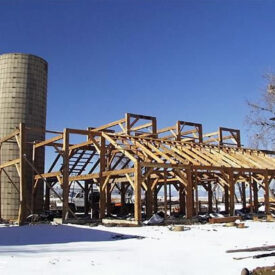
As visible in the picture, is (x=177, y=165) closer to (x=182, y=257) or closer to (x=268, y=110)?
(x=268, y=110)

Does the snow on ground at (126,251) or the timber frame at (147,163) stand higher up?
the timber frame at (147,163)

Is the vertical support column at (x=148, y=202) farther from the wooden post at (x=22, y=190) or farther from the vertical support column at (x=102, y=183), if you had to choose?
the wooden post at (x=22, y=190)

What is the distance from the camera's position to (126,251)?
9680mm

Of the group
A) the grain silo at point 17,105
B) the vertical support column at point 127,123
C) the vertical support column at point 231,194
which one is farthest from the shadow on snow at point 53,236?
the grain silo at point 17,105

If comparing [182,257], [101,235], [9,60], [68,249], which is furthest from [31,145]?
[182,257]

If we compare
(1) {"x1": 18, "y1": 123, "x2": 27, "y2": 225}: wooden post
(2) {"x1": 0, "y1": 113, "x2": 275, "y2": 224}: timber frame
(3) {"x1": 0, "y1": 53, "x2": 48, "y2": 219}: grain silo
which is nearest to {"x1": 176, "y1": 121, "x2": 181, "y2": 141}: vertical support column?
(2) {"x1": 0, "y1": 113, "x2": 275, "y2": 224}: timber frame

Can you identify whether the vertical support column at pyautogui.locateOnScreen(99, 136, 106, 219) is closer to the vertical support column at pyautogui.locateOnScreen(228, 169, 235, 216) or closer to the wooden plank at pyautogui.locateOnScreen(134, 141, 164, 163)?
the wooden plank at pyautogui.locateOnScreen(134, 141, 164, 163)

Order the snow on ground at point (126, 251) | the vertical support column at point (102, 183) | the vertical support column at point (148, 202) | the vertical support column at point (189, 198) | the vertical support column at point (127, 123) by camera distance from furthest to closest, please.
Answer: the vertical support column at point (127, 123) < the vertical support column at point (148, 202) < the vertical support column at point (102, 183) < the vertical support column at point (189, 198) < the snow on ground at point (126, 251)

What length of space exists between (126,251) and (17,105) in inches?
651

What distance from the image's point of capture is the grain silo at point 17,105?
2328cm

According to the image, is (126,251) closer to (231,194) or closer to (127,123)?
(231,194)

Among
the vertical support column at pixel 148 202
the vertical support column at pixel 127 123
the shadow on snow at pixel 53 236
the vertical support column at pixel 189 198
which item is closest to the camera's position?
the shadow on snow at pixel 53 236

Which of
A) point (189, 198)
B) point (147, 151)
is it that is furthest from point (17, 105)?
point (189, 198)

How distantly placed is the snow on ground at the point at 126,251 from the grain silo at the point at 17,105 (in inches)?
372
